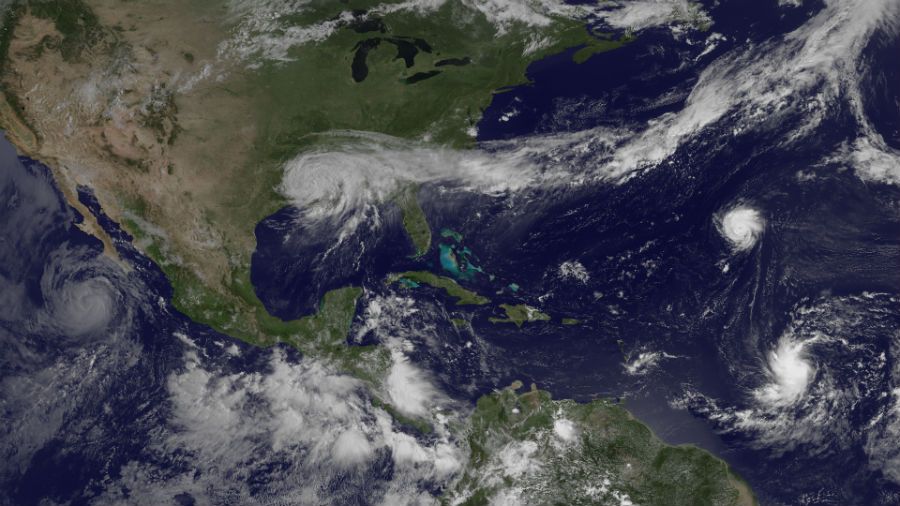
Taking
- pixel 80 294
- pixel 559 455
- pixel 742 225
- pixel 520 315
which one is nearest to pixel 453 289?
pixel 520 315

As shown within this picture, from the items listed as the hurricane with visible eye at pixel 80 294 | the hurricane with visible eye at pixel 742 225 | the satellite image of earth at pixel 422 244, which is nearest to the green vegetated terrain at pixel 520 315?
the satellite image of earth at pixel 422 244

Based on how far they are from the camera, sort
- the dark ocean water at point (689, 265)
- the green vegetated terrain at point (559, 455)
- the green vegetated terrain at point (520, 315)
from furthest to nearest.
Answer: the green vegetated terrain at point (520, 315) < the green vegetated terrain at point (559, 455) < the dark ocean water at point (689, 265)

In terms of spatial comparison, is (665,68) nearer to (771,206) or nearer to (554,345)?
(771,206)


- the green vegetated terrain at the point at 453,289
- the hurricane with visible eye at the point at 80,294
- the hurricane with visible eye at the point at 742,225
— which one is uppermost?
the hurricane with visible eye at the point at 742,225

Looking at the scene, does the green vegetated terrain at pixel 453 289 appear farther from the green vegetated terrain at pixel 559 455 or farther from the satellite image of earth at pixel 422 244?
the green vegetated terrain at pixel 559 455

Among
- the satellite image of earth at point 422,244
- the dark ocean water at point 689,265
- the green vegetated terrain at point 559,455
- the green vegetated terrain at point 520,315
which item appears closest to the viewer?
the dark ocean water at point 689,265

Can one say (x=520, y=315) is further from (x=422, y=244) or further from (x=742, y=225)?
(x=742, y=225)
